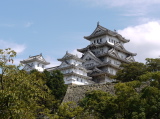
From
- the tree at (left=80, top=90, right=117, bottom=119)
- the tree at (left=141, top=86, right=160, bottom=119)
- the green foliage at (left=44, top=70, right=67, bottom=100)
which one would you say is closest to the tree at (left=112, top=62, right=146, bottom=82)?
the green foliage at (left=44, top=70, right=67, bottom=100)

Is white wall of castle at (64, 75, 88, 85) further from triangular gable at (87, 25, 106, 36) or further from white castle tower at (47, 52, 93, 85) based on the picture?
triangular gable at (87, 25, 106, 36)

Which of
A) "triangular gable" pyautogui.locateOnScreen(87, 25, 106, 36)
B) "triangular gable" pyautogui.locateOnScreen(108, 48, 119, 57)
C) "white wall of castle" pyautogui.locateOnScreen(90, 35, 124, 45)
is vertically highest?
"triangular gable" pyautogui.locateOnScreen(87, 25, 106, 36)

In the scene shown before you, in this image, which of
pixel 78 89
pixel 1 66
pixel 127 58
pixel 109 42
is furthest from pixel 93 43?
pixel 1 66

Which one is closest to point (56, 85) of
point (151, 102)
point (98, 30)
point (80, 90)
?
point (80, 90)

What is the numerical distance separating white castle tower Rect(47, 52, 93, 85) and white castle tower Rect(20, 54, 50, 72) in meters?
7.52

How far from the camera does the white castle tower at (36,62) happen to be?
62344 mm

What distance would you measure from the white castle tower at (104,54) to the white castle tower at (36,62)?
8.77m

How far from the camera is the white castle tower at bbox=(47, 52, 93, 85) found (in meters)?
54.8

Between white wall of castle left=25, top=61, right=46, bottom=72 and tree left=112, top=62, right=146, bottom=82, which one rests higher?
white wall of castle left=25, top=61, right=46, bottom=72

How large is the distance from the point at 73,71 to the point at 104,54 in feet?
25.8

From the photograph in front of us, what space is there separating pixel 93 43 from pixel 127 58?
324 inches

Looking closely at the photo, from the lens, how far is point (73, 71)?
181 ft

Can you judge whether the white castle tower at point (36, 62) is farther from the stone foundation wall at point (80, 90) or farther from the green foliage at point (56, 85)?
the stone foundation wall at point (80, 90)

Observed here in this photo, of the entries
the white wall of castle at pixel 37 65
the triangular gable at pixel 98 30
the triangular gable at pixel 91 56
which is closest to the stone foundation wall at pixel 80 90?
the triangular gable at pixel 91 56
